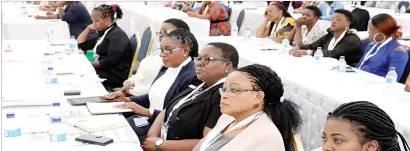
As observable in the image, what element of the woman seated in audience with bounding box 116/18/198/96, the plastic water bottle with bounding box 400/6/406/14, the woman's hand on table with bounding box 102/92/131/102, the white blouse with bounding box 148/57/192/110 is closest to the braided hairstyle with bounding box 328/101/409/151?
the white blouse with bounding box 148/57/192/110

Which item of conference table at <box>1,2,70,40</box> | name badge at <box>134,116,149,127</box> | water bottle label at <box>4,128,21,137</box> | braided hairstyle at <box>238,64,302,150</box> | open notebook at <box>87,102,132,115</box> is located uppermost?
braided hairstyle at <box>238,64,302,150</box>

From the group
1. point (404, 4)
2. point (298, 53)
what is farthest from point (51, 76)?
point (404, 4)

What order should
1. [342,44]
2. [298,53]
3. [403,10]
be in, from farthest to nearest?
[403,10] < [342,44] < [298,53]

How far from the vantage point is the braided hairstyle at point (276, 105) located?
1.89 metres

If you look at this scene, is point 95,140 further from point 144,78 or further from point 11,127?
point 144,78

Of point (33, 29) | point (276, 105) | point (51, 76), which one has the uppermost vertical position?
point (276, 105)

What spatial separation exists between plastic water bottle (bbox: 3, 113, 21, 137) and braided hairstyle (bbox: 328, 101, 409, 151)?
1402mm

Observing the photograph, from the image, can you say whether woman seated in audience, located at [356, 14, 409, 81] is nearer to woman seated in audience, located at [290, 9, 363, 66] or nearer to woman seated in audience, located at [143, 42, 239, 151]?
woman seated in audience, located at [290, 9, 363, 66]

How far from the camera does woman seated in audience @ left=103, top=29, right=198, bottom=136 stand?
2.90 m

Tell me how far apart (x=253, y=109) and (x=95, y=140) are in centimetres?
69

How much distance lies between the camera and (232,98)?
1.96 metres

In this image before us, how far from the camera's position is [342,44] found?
14.4 feet

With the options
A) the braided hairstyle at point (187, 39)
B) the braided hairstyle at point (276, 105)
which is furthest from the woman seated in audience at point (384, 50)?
the braided hairstyle at point (276, 105)

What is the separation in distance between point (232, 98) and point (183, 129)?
0.56 metres
